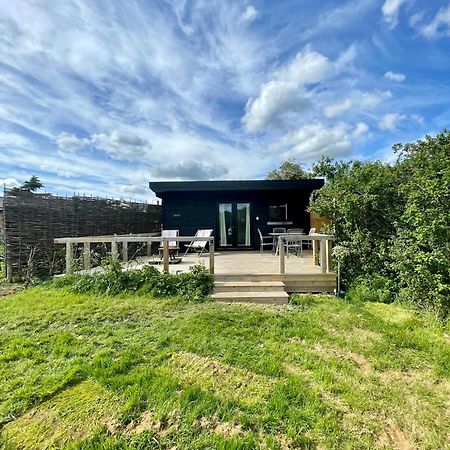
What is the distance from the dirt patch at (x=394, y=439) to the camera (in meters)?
1.83

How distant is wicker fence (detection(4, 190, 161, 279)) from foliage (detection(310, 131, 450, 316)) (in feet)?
21.6

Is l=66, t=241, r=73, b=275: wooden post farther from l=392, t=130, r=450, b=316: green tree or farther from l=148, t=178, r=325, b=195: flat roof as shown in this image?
l=392, t=130, r=450, b=316: green tree

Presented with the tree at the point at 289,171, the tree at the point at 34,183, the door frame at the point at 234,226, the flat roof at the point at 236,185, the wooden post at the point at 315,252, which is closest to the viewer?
the wooden post at the point at 315,252

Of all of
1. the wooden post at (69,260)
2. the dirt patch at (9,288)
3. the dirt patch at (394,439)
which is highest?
the wooden post at (69,260)

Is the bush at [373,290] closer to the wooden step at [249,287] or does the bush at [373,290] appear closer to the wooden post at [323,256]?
the wooden post at [323,256]

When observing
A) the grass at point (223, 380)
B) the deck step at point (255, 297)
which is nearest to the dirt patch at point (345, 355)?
the grass at point (223, 380)

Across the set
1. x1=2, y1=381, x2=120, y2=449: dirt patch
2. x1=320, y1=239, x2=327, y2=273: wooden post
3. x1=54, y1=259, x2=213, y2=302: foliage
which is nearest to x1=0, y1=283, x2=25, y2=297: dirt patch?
x1=54, y1=259, x2=213, y2=302: foliage

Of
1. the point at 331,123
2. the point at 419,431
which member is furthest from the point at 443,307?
the point at 331,123

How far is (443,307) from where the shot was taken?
385 centimetres

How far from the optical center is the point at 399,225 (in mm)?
4832

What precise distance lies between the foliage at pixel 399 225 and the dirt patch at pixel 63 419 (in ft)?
13.6

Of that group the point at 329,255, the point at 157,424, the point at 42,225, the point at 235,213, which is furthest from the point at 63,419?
the point at 235,213

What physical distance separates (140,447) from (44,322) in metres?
2.84

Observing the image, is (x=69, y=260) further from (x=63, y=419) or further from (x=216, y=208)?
(x=216, y=208)
